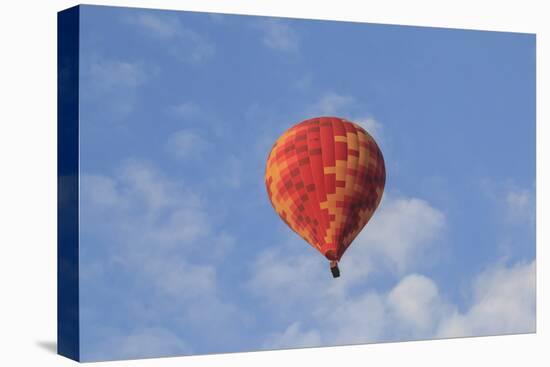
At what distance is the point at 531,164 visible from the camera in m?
21.2

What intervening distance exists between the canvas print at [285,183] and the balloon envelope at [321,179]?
0.08 ft

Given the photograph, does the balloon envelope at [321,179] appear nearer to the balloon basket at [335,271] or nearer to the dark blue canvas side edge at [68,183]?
the balloon basket at [335,271]

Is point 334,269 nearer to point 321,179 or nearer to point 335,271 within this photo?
point 335,271

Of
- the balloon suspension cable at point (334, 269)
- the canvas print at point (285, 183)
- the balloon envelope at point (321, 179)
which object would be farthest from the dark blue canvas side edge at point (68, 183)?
the balloon suspension cable at point (334, 269)

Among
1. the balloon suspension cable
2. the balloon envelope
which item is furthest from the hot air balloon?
the balloon suspension cable

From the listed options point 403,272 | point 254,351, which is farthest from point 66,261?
point 403,272

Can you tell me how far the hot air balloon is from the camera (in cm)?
1895

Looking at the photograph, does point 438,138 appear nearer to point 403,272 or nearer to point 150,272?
point 403,272

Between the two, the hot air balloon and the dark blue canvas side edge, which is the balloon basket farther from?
the dark blue canvas side edge

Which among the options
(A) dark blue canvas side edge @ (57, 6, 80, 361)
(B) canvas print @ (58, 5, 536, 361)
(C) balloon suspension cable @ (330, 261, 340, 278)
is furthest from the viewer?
(C) balloon suspension cable @ (330, 261, 340, 278)

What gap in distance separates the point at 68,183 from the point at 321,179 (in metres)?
3.29

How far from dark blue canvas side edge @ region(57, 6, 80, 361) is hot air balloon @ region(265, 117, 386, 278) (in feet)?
8.70

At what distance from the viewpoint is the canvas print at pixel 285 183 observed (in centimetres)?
1800

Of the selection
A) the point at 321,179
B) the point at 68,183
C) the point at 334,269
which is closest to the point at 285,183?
the point at 321,179
